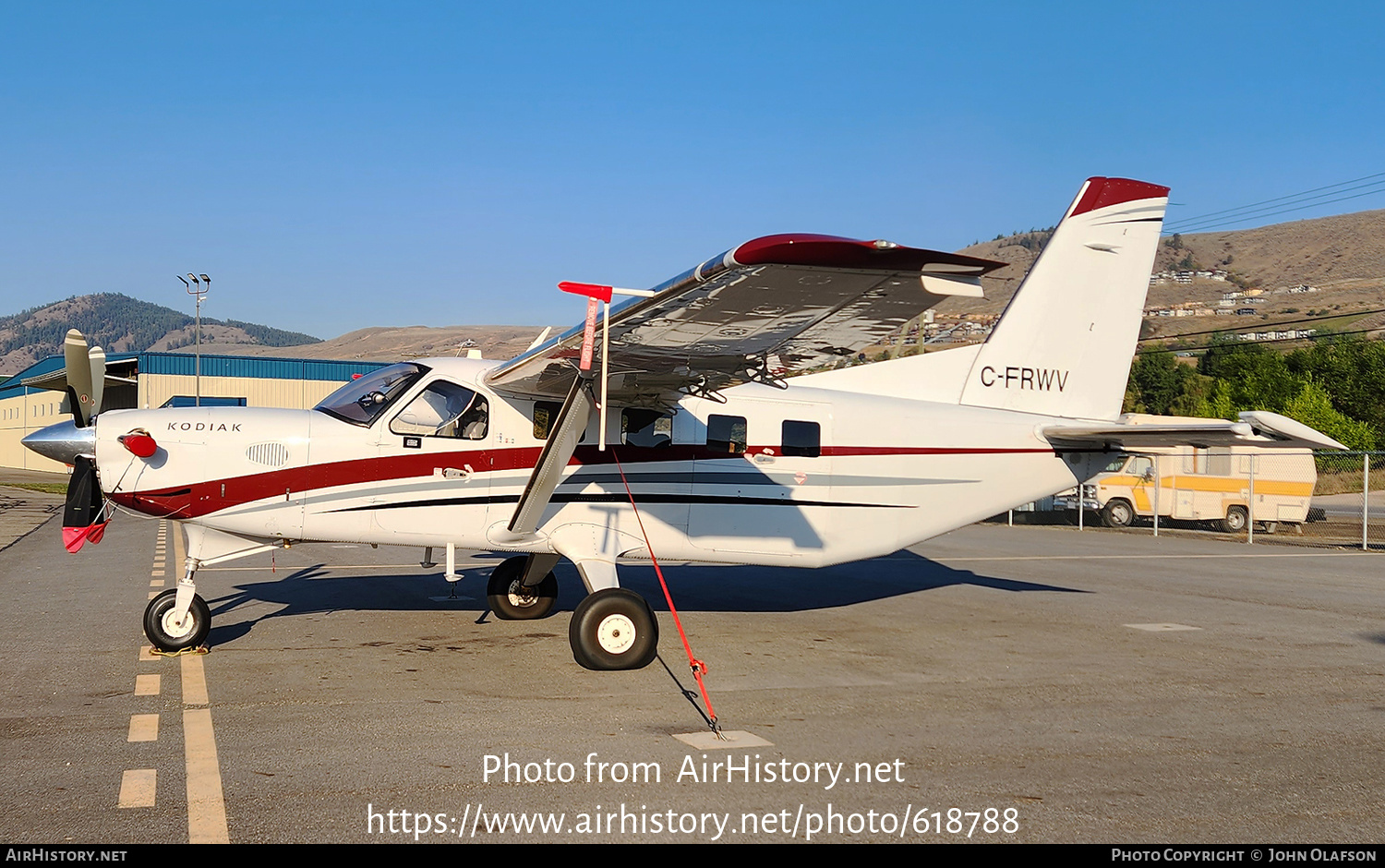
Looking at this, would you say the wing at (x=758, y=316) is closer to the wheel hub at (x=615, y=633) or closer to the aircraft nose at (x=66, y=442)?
the wheel hub at (x=615, y=633)

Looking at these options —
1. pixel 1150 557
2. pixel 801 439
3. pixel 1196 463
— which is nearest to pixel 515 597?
pixel 801 439

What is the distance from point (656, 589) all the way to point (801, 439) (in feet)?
12.2

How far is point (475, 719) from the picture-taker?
6.57m

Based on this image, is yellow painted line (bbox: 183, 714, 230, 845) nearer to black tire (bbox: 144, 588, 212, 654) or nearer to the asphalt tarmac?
the asphalt tarmac

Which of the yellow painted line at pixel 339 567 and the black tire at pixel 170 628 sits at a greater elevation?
the black tire at pixel 170 628

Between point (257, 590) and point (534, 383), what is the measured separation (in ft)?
18.7

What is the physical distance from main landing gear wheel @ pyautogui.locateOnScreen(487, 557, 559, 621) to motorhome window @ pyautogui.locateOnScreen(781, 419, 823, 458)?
116 inches

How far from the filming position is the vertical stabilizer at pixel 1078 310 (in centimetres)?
1120

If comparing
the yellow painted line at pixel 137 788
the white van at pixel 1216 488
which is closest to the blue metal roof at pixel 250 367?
the white van at pixel 1216 488

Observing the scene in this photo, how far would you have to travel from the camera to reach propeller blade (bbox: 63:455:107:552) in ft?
26.9

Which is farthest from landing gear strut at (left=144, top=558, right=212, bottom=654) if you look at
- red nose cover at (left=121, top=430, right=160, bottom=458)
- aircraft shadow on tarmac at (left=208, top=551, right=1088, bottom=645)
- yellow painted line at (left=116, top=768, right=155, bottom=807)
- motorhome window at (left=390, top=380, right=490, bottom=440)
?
yellow painted line at (left=116, top=768, right=155, bottom=807)

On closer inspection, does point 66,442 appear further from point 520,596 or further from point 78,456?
point 520,596

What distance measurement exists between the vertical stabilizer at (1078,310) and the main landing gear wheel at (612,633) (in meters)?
4.92

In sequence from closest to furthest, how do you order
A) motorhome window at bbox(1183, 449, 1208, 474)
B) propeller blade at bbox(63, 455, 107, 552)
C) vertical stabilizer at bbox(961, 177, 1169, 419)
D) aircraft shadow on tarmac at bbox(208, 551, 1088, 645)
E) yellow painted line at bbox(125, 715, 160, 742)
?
yellow painted line at bbox(125, 715, 160, 742) → propeller blade at bbox(63, 455, 107, 552) → vertical stabilizer at bbox(961, 177, 1169, 419) → aircraft shadow on tarmac at bbox(208, 551, 1088, 645) → motorhome window at bbox(1183, 449, 1208, 474)
